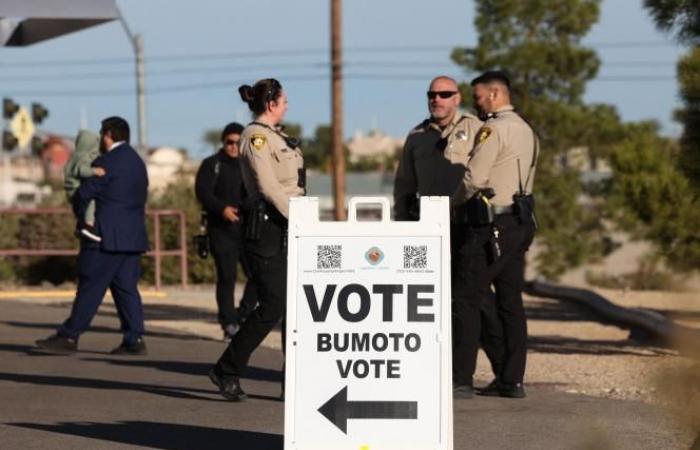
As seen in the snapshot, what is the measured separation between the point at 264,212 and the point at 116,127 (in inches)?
134

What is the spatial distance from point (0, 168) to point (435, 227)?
119073 mm

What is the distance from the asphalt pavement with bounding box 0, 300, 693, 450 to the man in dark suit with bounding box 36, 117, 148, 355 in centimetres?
29

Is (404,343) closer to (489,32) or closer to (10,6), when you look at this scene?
(10,6)

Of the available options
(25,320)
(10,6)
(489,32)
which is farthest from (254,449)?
(489,32)

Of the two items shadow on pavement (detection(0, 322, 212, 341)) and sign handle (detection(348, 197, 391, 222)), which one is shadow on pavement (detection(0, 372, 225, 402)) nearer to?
sign handle (detection(348, 197, 391, 222))

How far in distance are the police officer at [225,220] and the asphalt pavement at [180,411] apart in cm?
131

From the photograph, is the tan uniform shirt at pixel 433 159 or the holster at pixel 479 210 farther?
the tan uniform shirt at pixel 433 159

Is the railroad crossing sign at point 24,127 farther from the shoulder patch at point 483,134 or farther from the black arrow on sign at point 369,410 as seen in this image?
the black arrow on sign at point 369,410

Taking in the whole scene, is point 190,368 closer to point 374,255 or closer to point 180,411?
point 180,411

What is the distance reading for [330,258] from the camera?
704 centimetres

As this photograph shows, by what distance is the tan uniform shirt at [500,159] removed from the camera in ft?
31.7

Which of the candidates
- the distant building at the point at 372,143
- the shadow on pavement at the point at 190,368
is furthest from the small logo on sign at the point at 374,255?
the distant building at the point at 372,143

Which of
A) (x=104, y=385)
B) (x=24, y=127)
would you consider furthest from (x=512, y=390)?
(x=24, y=127)

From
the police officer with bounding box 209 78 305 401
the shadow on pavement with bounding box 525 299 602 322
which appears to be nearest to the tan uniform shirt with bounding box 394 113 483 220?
the police officer with bounding box 209 78 305 401
